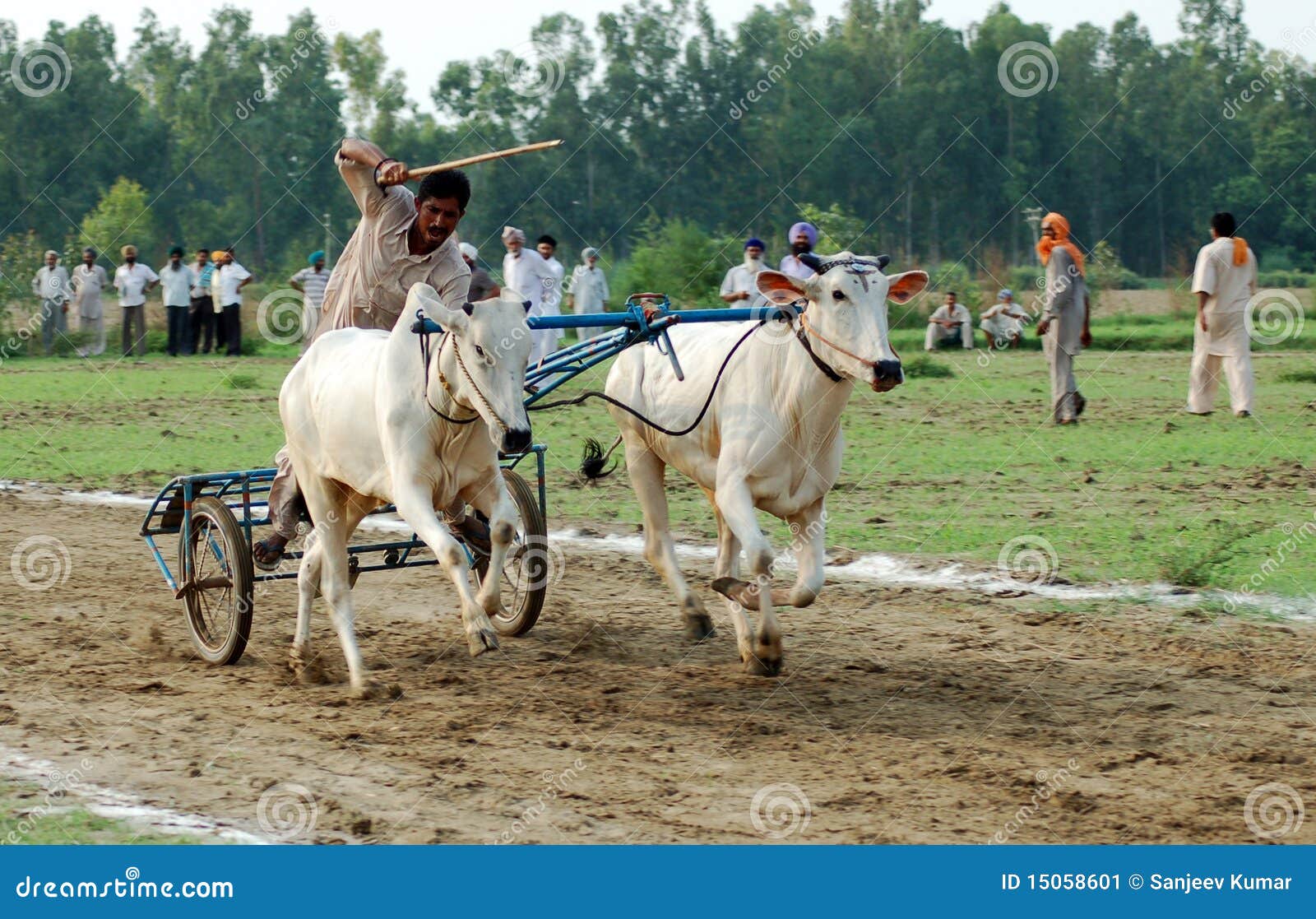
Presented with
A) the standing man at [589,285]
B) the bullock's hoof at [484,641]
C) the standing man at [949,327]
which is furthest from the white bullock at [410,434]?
the standing man at [949,327]

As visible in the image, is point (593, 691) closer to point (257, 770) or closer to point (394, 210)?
point (257, 770)

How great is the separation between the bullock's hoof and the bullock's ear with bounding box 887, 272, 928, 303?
2.35m

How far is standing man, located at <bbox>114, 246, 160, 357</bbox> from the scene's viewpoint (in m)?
26.8

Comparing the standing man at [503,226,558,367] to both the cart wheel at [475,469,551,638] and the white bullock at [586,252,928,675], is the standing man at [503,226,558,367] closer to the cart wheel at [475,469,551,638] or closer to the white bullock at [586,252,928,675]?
the cart wheel at [475,469,551,638]

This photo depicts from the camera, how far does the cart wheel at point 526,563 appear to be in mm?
7938

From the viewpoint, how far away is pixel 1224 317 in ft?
49.6

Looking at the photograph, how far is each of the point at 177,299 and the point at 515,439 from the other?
23.0 meters

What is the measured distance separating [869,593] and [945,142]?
2002 inches

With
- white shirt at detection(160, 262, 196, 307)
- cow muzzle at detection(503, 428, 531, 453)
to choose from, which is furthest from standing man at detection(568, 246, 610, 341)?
cow muzzle at detection(503, 428, 531, 453)

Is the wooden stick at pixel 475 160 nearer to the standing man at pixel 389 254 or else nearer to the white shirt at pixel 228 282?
the standing man at pixel 389 254

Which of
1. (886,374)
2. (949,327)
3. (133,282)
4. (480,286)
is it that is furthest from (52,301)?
(886,374)

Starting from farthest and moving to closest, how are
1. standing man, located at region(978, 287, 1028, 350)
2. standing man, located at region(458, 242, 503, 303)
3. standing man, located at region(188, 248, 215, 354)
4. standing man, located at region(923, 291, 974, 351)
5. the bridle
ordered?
standing man, located at region(188, 248, 215, 354) < standing man, located at region(923, 291, 974, 351) < standing man, located at region(978, 287, 1028, 350) < standing man, located at region(458, 242, 503, 303) < the bridle

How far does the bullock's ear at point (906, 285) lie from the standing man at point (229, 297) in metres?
21.0

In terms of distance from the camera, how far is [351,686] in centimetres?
704
